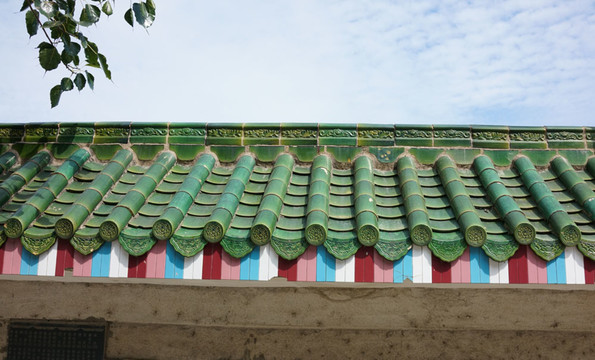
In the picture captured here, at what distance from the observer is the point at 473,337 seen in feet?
16.4

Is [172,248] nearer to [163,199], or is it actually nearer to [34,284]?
[163,199]

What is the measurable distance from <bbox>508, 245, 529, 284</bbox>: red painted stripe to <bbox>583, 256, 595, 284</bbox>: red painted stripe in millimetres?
344

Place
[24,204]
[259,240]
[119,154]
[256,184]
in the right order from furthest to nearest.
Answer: [119,154], [256,184], [24,204], [259,240]

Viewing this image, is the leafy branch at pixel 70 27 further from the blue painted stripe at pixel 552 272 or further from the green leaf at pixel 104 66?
the blue painted stripe at pixel 552 272

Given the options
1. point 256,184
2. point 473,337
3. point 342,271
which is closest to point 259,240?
point 342,271

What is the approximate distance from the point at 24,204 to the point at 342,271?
A: 219 centimetres

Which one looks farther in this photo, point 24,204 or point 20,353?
point 20,353

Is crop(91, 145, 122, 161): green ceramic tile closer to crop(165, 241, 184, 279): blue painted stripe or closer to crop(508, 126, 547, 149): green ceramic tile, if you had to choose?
crop(165, 241, 184, 279): blue painted stripe

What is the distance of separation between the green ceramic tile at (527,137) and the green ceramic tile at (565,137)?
54 millimetres

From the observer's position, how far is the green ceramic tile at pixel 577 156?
16.2 feet

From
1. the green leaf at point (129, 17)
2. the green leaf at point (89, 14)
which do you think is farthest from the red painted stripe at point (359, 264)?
the green leaf at point (89, 14)

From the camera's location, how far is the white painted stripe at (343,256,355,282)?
3898 mm

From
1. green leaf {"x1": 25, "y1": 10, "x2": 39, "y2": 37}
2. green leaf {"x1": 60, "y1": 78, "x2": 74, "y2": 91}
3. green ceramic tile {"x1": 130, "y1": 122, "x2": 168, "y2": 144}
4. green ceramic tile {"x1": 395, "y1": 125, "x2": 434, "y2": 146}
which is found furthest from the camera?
green ceramic tile {"x1": 130, "y1": 122, "x2": 168, "y2": 144}

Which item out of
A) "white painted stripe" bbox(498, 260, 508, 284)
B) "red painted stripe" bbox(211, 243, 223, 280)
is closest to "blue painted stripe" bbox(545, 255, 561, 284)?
"white painted stripe" bbox(498, 260, 508, 284)
